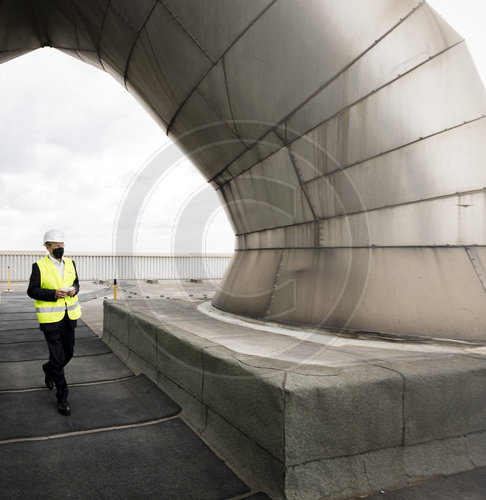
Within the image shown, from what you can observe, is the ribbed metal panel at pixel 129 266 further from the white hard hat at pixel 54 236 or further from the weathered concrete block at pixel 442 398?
the weathered concrete block at pixel 442 398

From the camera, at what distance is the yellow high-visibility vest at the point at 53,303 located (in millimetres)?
4441

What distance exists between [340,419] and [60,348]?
10.8 ft

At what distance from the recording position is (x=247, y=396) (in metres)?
3.12

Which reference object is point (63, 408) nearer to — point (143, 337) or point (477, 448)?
point (143, 337)

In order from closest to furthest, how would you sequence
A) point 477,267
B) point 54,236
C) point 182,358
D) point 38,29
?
1. point 182,358
2. point 54,236
3. point 477,267
4. point 38,29

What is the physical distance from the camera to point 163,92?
25.6ft

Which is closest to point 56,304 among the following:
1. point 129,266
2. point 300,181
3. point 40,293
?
point 40,293

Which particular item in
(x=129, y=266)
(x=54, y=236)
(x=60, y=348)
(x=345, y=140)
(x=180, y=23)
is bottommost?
(x=60, y=348)

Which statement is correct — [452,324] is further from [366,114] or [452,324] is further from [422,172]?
[366,114]

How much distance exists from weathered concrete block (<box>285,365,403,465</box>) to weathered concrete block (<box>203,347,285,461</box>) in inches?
3.5

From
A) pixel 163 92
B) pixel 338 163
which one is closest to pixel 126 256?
pixel 163 92

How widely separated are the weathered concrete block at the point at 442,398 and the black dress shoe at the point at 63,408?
3425 millimetres

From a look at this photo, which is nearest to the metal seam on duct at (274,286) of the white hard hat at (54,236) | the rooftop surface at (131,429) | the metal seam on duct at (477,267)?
the rooftop surface at (131,429)

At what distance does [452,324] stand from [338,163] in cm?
266
